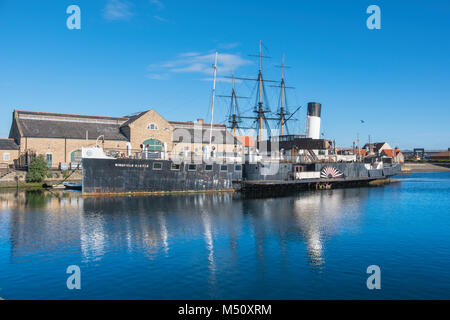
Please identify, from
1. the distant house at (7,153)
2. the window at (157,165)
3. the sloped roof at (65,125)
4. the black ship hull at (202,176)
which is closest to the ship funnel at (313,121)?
the black ship hull at (202,176)

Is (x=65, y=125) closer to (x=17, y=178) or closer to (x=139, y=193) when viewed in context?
(x=17, y=178)

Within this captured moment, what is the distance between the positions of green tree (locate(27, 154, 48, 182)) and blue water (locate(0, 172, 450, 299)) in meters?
18.9

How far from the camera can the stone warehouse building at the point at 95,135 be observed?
5909 centimetres

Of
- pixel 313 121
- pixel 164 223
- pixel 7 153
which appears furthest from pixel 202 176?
pixel 7 153

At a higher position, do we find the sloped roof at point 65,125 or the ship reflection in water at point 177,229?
the sloped roof at point 65,125

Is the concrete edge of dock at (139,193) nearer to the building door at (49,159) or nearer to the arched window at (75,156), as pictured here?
the building door at (49,159)

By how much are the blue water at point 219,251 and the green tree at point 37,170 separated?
18.9m

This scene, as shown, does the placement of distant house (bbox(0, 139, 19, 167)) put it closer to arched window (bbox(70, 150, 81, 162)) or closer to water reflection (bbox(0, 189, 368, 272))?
arched window (bbox(70, 150, 81, 162))

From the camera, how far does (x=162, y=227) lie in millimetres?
26766

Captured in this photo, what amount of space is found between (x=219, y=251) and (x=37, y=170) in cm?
4321

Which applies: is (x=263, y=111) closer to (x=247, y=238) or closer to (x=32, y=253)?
(x=247, y=238)

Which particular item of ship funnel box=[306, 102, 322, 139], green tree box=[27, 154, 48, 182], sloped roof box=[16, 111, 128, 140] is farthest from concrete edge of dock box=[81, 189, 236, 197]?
ship funnel box=[306, 102, 322, 139]

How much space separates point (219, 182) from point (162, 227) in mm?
25289
